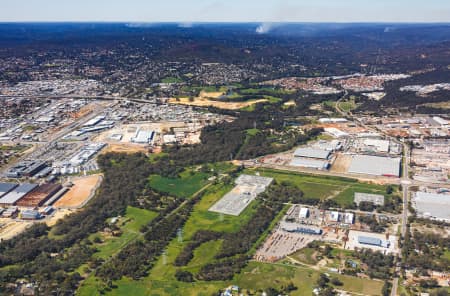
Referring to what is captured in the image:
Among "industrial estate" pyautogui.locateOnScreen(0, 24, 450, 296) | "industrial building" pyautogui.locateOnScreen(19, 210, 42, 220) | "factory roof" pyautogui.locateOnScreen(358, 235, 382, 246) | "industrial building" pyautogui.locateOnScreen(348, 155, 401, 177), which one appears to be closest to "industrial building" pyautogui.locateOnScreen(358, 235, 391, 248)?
"factory roof" pyautogui.locateOnScreen(358, 235, 382, 246)

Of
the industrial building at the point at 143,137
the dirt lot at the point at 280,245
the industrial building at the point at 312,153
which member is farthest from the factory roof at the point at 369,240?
the industrial building at the point at 143,137

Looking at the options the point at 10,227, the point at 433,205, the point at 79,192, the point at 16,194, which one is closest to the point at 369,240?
the point at 433,205

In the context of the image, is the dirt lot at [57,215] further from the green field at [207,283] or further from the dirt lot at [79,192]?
the green field at [207,283]

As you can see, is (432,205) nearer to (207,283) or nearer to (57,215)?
(207,283)

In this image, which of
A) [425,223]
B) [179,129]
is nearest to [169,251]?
[425,223]

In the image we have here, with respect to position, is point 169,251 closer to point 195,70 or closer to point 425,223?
point 425,223
